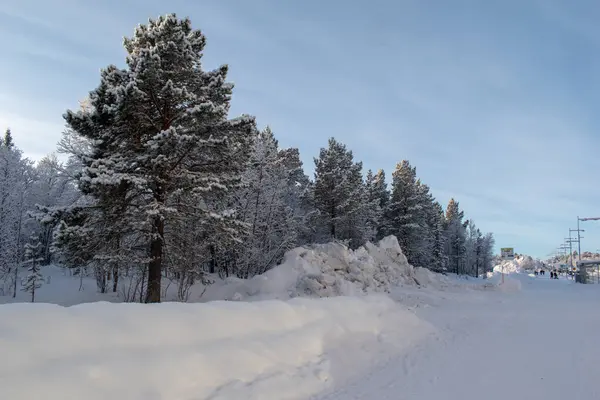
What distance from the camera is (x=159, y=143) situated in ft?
38.7

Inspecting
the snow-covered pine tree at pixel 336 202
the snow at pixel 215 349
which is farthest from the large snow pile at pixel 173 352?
the snow-covered pine tree at pixel 336 202

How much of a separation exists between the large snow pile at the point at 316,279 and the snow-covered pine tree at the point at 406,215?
1723cm

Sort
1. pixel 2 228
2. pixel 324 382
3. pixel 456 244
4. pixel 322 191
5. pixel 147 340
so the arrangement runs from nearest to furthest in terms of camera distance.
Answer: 1. pixel 147 340
2. pixel 324 382
3. pixel 2 228
4. pixel 322 191
5. pixel 456 244

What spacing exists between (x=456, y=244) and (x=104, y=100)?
62.6 meters

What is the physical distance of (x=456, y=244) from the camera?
65.4 meters

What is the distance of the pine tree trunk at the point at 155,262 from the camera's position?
12637 mm

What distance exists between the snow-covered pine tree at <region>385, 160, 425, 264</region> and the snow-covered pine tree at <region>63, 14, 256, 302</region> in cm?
2969

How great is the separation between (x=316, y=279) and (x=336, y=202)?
18.8m

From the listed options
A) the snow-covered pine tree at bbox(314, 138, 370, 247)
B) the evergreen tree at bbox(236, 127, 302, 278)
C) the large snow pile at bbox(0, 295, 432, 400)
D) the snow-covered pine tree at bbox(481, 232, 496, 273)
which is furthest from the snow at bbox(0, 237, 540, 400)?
the snow-covered pine tree at bbox(481, 232, 496, 273)

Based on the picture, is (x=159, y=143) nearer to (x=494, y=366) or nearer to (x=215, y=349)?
(x=215, y=349)

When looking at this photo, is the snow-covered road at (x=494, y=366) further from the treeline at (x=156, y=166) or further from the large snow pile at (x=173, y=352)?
the treeline at (x=156, y=166)

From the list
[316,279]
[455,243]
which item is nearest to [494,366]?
[316,279]

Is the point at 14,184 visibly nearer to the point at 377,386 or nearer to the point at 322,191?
the point at 322,191

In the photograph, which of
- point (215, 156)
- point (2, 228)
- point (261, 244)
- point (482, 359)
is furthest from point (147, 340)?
point (2, 228)
